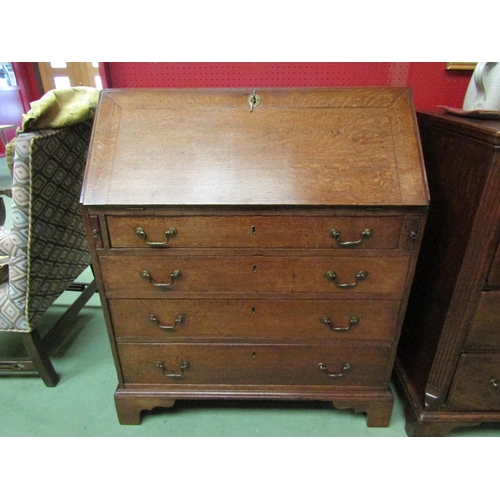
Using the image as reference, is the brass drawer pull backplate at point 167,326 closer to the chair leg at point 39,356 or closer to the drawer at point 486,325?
the chair leg at point 39,356

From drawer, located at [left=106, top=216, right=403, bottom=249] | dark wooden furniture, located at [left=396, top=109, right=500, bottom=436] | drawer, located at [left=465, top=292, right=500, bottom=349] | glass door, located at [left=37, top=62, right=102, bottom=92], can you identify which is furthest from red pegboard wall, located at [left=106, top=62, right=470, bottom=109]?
glass door, located at [left=37, top=62, right=102, bottom=92]

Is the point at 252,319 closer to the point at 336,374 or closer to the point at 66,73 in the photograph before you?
the point at 336,374

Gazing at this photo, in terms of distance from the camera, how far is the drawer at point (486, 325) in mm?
968

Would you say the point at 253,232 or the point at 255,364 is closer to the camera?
the point at 253,232

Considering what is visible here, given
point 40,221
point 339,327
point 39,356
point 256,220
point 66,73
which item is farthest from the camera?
point 66,73

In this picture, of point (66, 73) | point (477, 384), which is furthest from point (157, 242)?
point (66, 73)

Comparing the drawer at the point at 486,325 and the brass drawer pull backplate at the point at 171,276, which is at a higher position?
the brass drawer pull backplate at the point at 171,276

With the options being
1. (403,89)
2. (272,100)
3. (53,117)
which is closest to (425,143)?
(403,89)

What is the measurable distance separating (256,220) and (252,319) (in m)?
0.34

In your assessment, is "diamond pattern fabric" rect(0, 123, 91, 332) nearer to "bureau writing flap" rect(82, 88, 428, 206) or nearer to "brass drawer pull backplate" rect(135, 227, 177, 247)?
"bureau writing flap" rect(82, 88, 428, 206)

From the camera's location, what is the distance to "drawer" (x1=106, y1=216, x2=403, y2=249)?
93 centimetres

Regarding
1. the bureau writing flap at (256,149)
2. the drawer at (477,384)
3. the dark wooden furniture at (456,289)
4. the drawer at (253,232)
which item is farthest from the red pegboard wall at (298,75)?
the drawer at (477,384)

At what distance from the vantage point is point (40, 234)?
1205 mm
